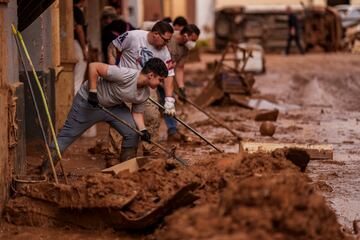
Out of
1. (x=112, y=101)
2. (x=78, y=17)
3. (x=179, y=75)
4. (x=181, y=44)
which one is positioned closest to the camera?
(x=112, y=101)

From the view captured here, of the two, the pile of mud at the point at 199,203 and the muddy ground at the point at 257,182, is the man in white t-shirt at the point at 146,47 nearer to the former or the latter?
the muddy ground at the point at 257,182

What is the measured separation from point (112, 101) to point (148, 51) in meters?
1.35

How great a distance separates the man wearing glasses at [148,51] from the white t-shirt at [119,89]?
103cm

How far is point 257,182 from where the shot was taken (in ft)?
20.4

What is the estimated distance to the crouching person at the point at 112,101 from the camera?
9062 mm

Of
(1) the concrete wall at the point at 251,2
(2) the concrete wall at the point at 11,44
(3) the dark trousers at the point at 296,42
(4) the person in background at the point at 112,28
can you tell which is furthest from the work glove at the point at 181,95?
(1) the concrete wall at the point at 251,2

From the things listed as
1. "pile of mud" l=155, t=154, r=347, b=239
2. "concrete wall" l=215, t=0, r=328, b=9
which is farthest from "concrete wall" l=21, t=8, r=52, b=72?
"concrete wall" l=215, t=0, r=328, b=9

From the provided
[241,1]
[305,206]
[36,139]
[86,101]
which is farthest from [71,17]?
[241,1]

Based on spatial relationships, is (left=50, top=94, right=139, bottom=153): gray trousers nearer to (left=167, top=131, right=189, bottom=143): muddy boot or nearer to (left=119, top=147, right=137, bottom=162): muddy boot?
(left=119, top=147, right=137, bottom=162): muddy boot

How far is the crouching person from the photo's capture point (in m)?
9.06

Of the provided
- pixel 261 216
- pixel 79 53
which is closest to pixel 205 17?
pixel 79 53

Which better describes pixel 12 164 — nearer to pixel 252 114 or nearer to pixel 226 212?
pixel 226 212

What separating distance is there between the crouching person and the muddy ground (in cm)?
75

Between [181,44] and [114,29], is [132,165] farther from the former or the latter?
[114,29]
